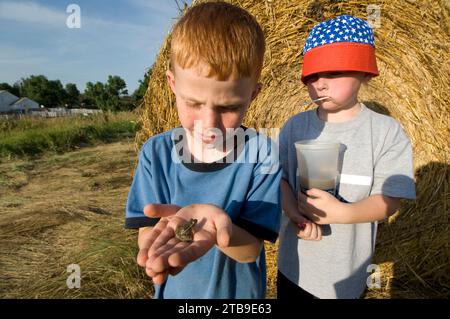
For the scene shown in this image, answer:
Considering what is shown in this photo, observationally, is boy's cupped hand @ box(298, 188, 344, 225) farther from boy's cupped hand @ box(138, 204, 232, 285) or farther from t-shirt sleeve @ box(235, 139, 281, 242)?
boy's cupped hand @ box(138, 204, 232, 285)

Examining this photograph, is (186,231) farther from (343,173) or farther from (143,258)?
(343,173)

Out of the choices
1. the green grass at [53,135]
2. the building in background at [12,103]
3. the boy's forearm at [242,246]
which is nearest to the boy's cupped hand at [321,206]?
the boy's forearm at [242,246]

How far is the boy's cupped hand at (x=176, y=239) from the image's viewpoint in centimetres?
72

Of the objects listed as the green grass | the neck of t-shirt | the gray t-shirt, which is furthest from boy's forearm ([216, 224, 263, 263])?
the green grass

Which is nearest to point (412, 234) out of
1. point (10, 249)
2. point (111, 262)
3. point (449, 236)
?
point (449, 236)

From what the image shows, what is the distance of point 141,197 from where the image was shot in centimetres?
110

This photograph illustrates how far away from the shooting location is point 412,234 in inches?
97.8

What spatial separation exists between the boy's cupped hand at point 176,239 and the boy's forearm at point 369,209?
0.64 metres

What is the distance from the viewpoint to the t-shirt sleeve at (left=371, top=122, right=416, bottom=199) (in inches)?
49.3

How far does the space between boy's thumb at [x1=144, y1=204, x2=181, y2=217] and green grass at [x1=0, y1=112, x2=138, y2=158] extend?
6320 mm

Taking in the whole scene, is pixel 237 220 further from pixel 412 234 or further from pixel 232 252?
pixel 412 234

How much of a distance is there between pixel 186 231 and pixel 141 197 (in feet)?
1.25

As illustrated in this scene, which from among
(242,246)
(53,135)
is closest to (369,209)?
(242,246)

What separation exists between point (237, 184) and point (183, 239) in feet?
1.15
